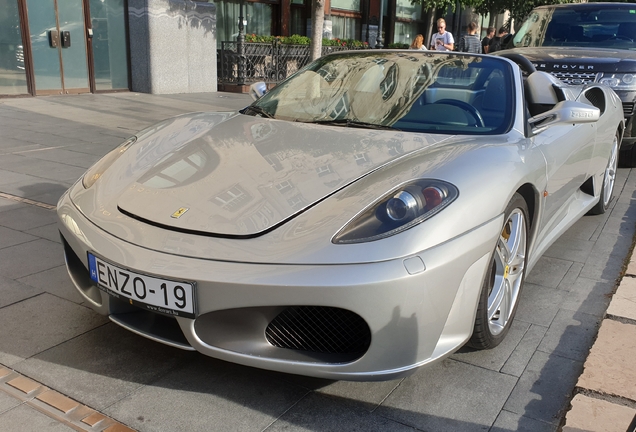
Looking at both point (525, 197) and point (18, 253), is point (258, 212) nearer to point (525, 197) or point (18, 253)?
point (525, 197)

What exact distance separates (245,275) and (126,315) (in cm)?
64

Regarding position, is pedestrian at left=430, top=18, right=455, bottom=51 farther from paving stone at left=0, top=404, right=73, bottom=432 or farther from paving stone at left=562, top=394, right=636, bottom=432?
paving stone at left=0, top=404, right=73, bottom=432

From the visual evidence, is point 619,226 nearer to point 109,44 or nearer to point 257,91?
point 257,91

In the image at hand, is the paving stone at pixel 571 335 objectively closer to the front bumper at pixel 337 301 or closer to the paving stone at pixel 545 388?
the paving stone at pixel 545 388

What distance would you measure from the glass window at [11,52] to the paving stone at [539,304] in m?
10.1

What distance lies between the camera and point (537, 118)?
10.9ft

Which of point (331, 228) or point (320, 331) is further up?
point (331, 228)

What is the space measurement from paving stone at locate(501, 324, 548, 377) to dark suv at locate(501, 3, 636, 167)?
4.33 meters

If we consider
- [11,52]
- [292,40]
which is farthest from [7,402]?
[292,40]

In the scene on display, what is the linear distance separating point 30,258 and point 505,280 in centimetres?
271

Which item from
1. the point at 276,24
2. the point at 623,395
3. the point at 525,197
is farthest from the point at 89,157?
the point at 276,24

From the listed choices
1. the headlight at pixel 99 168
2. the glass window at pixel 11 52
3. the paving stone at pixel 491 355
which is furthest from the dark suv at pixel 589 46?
the glass window at pixel 11 52

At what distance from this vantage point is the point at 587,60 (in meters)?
6.86

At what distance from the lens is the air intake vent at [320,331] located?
2.24 m
